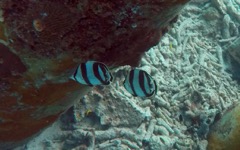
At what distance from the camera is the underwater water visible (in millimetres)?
3893

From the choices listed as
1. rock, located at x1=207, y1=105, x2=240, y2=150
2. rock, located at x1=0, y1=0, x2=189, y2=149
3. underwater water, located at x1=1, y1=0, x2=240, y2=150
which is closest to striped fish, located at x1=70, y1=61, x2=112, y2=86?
rock, located at x1=0, y1=0, x2=189, y2=149

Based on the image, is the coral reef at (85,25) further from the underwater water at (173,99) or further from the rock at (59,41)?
the underwater water at (173,99)

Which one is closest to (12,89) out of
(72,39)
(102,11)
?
(72,39)

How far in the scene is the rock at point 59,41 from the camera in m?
2.01

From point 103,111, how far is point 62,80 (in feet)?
4.96

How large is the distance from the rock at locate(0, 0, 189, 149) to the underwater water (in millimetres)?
843

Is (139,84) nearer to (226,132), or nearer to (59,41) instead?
(59,41)

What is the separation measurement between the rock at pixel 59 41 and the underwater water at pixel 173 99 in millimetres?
843

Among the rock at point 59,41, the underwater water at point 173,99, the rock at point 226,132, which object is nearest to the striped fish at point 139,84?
the rock at point 59,41

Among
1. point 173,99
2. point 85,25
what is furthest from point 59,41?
point 173,99

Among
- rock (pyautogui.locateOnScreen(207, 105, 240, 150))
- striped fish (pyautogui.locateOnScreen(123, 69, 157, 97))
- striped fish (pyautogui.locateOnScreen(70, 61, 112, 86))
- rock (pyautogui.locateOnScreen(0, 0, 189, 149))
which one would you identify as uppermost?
rock (pyautogui.locateOnScreen(0, 0, 189, 149))

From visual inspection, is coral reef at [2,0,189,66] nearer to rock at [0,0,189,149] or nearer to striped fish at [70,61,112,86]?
rock at [0,0,189,149]

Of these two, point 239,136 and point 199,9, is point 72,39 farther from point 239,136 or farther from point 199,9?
point 199,9

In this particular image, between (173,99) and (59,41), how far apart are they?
10.5 ft
